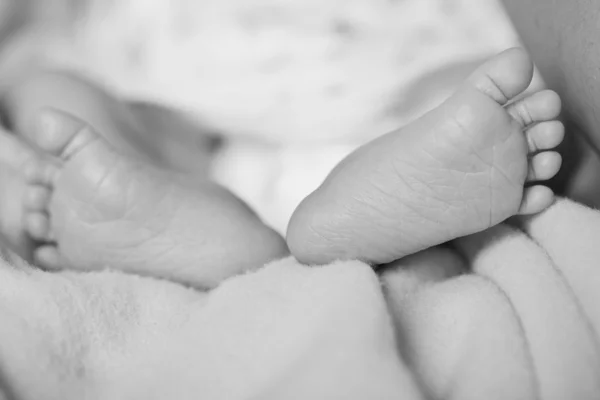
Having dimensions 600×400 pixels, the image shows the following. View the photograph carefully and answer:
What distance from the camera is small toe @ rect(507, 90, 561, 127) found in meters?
0.58

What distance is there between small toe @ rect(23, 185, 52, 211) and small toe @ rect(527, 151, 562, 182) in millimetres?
517

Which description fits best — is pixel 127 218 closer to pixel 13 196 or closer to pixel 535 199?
pixel 13 196

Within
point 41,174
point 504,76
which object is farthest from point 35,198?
point 504,76

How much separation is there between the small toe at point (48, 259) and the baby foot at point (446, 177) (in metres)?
0.27

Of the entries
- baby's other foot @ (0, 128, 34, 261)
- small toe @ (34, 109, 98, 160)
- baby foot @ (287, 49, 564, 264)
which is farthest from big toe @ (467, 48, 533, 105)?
baby's other foot @ (0, 128, 34, 261)

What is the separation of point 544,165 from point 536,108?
0.05 metres

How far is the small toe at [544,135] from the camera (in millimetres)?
580

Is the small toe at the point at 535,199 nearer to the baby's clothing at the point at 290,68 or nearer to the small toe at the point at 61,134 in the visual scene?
the baby's clothing at the point at 290,68

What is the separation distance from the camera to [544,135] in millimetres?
582

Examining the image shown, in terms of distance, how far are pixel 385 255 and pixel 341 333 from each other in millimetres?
130

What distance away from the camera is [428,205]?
58 cm

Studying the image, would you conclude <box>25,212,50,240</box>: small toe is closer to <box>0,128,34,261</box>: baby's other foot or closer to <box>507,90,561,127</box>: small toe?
<box>0,128,34,261</box>: baby's other foot

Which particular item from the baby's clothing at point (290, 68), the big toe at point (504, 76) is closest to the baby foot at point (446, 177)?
the big toe at point (504, 76)

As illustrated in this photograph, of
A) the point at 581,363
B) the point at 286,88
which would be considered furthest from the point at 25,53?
the point at 581,363
